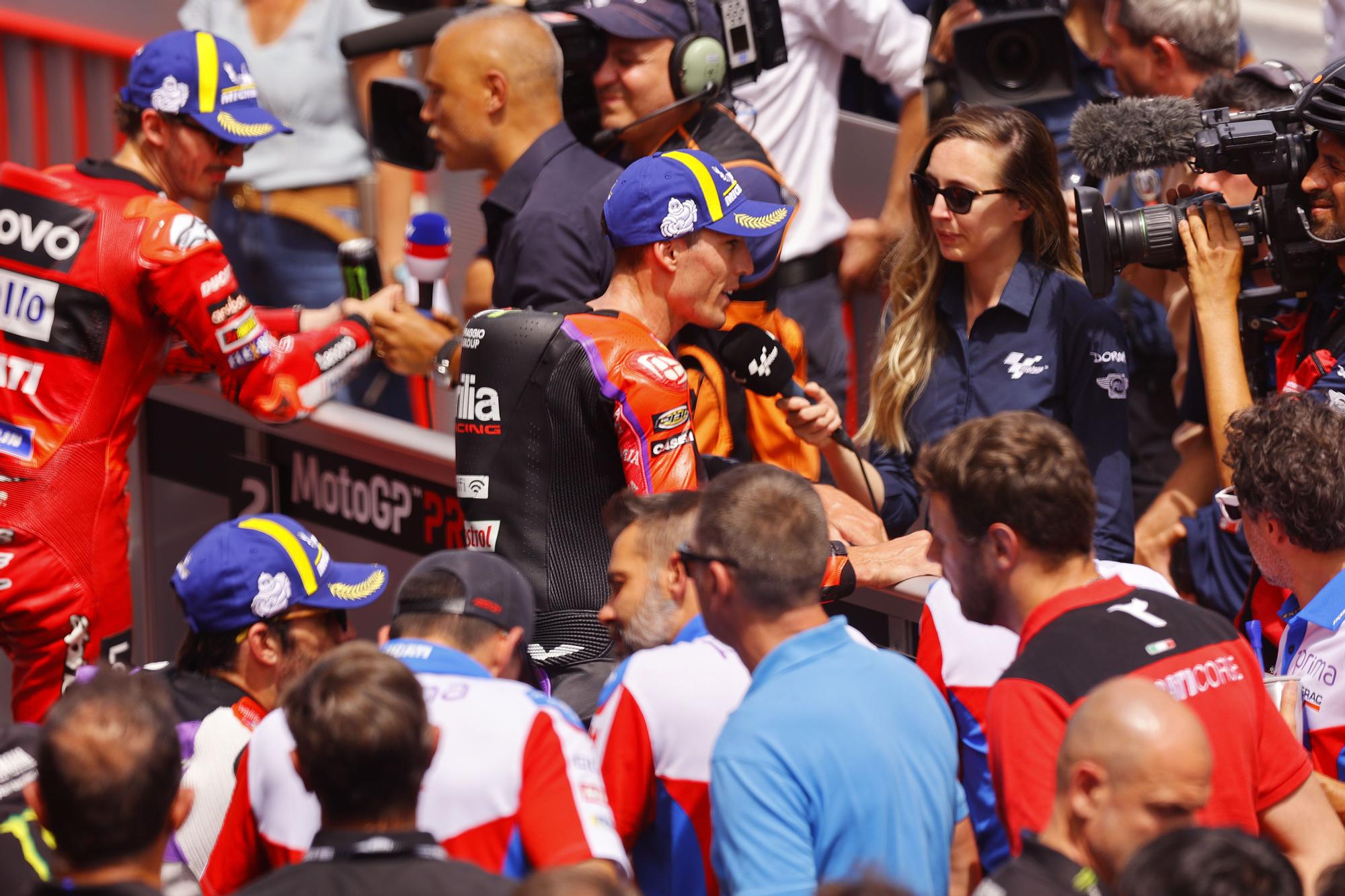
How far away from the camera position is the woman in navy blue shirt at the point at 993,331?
4.19 metres

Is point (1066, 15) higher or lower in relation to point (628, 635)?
higher

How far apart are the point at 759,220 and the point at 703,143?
1120mm

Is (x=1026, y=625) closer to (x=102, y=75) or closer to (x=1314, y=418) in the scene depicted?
(x=1314, y=418)

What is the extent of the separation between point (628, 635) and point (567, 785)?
1.61ft

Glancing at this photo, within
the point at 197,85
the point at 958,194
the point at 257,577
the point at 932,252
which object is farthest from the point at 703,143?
the point at 257,577

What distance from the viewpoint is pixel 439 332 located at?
5242mm

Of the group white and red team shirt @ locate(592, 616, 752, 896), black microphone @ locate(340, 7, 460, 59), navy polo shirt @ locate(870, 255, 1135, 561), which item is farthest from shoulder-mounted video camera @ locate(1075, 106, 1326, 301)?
black microphone @ locate(340, 7, 460, 59)

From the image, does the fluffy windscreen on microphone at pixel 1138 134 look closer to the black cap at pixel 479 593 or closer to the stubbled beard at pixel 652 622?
the stubbled beard at pixel 652 622

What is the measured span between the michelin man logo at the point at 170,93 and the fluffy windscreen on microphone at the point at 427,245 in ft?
2.63

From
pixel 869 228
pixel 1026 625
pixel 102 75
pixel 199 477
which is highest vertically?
pixel 1026 625

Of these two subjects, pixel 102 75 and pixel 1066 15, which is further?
pixel 102 75

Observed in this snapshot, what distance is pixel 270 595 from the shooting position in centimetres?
372

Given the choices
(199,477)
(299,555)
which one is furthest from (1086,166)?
(199,477)

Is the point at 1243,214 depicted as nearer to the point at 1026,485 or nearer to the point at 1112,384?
the point at 1112,384
